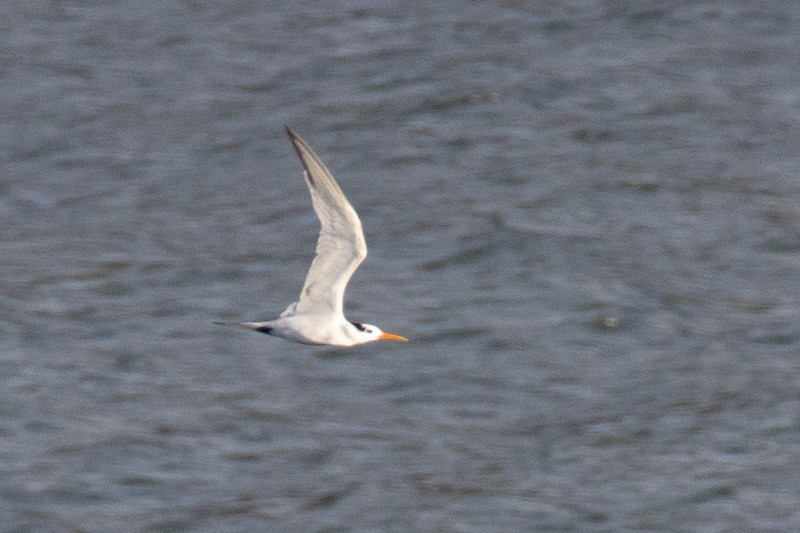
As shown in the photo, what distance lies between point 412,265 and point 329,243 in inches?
232

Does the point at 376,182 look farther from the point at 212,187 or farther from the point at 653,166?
the point at 653,166

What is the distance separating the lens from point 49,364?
1809 centimetres

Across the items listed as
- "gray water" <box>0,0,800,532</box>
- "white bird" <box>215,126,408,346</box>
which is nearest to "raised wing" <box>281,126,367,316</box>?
"white bird" <box>215,126,408,346</box>

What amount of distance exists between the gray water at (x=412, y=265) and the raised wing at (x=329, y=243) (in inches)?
104

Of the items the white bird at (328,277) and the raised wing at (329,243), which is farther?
the white bird at (328,277)

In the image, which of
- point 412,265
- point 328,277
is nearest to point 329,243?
point 328,277

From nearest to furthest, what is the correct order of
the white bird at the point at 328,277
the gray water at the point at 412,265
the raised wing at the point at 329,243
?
the raised wing at the point at 329,243 → the white bird at the point at 328,277 → the gray water at the point at 412,265

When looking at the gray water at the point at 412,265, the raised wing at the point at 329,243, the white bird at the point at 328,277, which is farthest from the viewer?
the gray water at the point at 412,265

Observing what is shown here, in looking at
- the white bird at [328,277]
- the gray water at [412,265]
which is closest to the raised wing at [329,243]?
the white bird at [328,277]

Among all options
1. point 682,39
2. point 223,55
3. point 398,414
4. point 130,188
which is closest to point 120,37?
point 223,55

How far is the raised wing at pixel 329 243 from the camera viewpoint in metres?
13.3

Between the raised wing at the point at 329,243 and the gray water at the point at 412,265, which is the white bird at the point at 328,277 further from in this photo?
the gray water at the point at 412,265

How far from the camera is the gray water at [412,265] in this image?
16.3 meters

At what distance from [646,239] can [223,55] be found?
7201 millimetres
